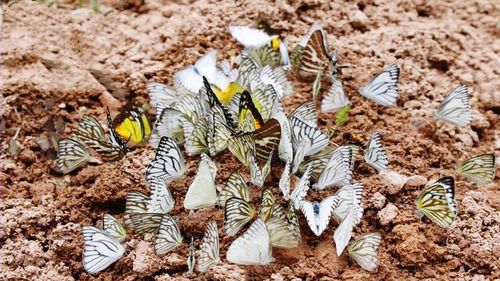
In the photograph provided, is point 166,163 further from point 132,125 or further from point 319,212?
point 319,212

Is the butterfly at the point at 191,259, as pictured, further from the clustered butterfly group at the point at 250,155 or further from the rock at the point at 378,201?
the rock at the point at 378,201

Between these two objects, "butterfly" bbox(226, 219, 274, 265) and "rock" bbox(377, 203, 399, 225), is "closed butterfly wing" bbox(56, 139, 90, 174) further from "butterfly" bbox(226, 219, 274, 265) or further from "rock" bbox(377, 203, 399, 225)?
"rock" bbox(377, 203, 399, 225)

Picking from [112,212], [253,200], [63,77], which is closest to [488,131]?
[253,200]

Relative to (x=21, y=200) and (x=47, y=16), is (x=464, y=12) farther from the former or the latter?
(x=21, y=200)

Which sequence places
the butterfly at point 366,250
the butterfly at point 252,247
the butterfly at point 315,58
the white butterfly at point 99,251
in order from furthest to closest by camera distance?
the butterfly at point 315,58, the white butterfly at point 99,251, the butterfly at point 366,250, the butterfly at point 252,247

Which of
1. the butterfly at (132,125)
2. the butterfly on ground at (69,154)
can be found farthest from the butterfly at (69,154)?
the butterfly at (132,125)
